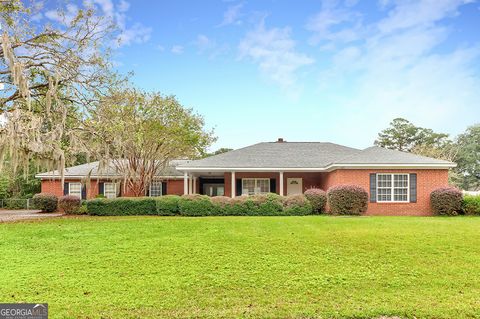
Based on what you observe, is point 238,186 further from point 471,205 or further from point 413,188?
point 471,205

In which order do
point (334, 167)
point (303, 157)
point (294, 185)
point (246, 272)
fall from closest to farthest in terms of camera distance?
1. point (246, 272)
2. point (334, 167)
3. point (303, 157)
4. point (294, 185)

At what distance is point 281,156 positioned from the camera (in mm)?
25938

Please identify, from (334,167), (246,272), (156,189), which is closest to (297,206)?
(334,167)

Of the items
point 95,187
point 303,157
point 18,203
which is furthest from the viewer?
point 18,203

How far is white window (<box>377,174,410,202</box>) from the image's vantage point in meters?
20.9

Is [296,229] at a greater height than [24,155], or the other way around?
[24,155]

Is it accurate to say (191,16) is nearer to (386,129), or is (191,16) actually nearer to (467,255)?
(467,255)

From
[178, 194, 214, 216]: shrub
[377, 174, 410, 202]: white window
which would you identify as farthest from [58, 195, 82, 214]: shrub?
[377, 174, 410, 202]: white window

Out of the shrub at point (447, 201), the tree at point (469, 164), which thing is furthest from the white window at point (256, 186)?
the tree at point (469, 164)

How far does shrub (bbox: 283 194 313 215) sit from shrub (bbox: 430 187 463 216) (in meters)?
6.18

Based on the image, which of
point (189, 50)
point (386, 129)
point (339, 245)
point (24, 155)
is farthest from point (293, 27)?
point (386, 129)

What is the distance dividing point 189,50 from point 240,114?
21.2ft

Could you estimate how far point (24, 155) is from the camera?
52.1ft

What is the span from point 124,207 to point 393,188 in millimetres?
13868
